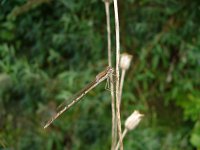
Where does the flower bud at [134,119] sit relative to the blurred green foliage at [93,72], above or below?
above

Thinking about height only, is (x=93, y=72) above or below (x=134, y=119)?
below

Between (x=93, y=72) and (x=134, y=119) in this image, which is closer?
(x=134, y=119)

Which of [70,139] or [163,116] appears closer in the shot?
[70,139]

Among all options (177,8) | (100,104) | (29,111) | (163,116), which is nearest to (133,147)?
(100,104)

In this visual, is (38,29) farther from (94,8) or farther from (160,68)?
(160,68)

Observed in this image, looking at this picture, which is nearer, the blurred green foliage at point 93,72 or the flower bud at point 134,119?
the flower bud at point 134,119

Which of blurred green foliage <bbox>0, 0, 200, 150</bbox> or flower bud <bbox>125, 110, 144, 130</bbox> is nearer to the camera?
flower bud <bbox>125, 110, 144, 130</bbox>

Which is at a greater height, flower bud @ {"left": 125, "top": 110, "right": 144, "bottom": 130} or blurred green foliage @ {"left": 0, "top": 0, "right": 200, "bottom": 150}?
flower bud @ {"left": 125, "top": 110, "right": 144, "bottom": 130}

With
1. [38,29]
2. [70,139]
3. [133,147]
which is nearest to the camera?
[133,147]
